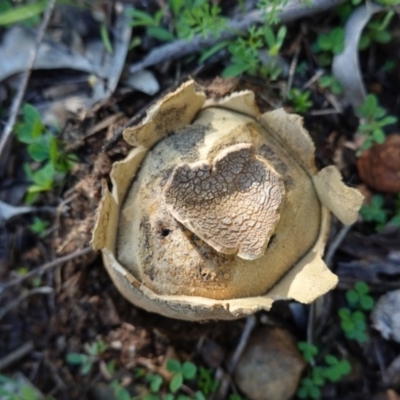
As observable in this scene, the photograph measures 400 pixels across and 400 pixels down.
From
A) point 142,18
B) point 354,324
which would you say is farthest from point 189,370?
point 142,18

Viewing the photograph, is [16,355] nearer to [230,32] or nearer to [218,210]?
[218,210]

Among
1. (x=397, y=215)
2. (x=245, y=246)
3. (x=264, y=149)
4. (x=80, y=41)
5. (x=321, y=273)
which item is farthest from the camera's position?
(x=80, y=41)

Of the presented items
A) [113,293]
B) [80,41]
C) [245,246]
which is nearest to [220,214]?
[245,246]

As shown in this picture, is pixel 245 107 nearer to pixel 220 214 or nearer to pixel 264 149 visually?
pixel 264 149

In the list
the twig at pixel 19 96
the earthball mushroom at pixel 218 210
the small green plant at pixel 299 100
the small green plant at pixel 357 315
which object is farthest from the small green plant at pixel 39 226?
the small green plant at pixel 357 315

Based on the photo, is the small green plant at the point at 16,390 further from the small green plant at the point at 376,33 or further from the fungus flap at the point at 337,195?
the small green plant at the point at 376,33

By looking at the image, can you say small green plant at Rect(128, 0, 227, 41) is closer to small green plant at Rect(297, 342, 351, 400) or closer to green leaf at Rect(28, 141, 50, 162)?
green leaf at Rect(28, 141, 50, 162)
